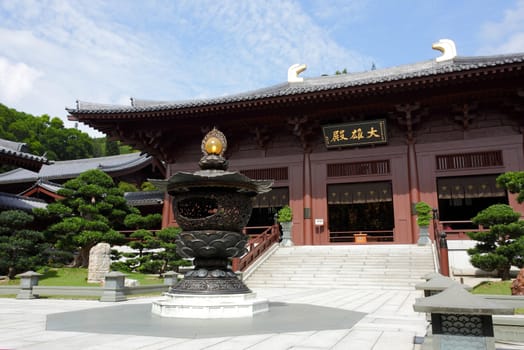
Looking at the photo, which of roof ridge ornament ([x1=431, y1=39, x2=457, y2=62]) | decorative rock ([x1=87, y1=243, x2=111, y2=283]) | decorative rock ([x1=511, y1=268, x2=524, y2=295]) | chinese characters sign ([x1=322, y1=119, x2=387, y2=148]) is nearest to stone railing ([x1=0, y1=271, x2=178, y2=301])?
decorative rock ([x1=87, y1=243, x2=111, y2=283])

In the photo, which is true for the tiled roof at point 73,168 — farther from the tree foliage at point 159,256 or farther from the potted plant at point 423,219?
the potted plant at point 423,219

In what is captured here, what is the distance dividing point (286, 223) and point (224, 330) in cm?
1277

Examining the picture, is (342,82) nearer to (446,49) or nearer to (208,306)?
(446,49)

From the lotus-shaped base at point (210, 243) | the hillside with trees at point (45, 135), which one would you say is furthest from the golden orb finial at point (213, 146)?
the hillside with trees at point (45, 135)

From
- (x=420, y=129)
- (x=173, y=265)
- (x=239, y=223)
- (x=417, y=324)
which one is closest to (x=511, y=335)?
(x=417, y=324)

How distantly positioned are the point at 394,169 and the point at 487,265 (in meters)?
6.88

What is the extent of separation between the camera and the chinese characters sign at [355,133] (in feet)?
58.9

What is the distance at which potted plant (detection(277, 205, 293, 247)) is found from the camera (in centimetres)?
1812

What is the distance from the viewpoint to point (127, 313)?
7.67 m

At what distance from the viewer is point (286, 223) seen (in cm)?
1833

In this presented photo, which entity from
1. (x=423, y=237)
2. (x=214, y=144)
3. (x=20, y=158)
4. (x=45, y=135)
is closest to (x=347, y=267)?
(x=423, y=237)

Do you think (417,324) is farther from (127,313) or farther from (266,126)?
(266,126)

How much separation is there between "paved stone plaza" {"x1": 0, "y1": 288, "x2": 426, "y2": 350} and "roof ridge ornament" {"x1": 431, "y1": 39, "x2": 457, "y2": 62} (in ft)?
57.1

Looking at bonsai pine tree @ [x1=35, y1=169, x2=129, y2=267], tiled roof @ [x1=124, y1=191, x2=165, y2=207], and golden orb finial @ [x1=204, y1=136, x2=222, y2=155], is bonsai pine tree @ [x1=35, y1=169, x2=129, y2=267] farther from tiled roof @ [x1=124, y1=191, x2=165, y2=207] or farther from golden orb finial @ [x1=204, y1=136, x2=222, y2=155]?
golden orb finial @ [x1=204, y1=136, x2=222, y2=155]
